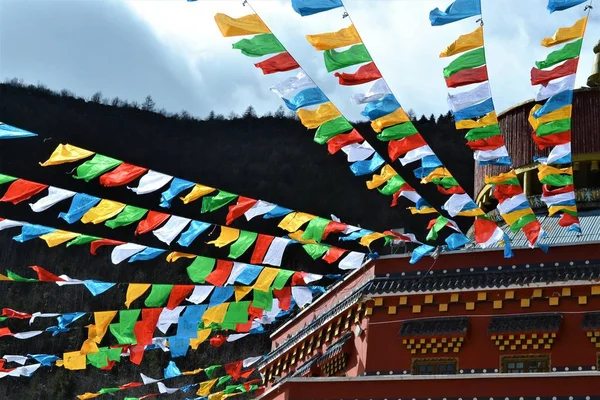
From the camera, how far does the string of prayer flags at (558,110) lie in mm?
16906

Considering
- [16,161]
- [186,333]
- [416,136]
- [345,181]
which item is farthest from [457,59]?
[16,161]

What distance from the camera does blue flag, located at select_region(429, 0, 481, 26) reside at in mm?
15961

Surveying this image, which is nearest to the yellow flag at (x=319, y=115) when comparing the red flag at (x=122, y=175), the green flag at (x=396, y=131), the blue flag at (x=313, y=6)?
the green flag at (x=396, y=131)

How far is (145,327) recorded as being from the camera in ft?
66.3

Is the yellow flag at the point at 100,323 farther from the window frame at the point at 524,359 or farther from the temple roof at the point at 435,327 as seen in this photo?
the window frame at the point at 524,359

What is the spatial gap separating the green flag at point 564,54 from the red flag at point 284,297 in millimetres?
6832

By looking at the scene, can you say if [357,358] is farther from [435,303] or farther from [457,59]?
[457,59]

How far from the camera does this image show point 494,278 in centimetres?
1941

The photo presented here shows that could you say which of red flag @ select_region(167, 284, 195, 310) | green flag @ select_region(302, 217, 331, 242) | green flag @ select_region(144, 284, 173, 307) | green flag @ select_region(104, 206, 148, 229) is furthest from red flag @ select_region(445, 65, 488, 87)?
green flag @ select_region(144, 284, 173, 307)

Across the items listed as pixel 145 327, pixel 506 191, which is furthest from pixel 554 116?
pixel 145 327

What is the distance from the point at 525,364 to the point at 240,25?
7.76 meters

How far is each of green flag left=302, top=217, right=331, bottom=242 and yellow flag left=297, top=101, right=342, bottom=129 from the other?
212cm

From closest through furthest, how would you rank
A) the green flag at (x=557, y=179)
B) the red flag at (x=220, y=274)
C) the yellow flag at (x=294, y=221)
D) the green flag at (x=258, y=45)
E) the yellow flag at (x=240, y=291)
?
A: 1. the green flag at (x=258, y=45)
2. the green flag at (x=557, y=179)
3. the yellow flag at (x=294, y=221)
4. the red flag at (x=220, y=274)
5. the yellow flag at (x=240, y=291)

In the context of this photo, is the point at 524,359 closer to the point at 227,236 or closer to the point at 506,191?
the point at 506,191
